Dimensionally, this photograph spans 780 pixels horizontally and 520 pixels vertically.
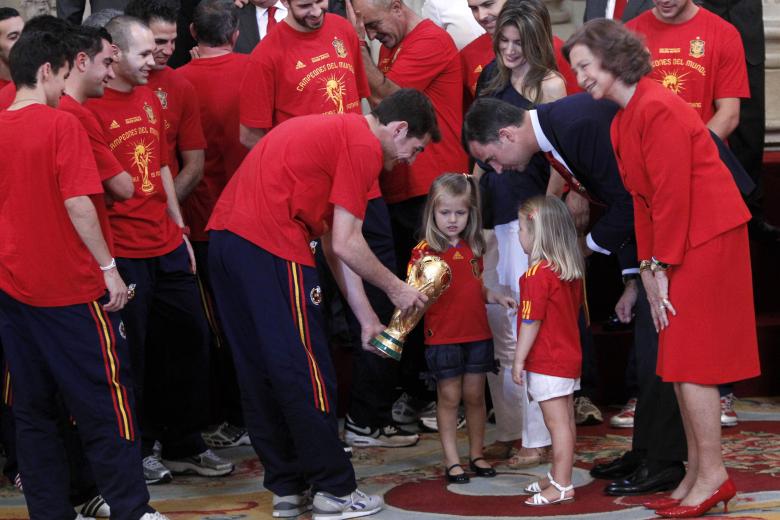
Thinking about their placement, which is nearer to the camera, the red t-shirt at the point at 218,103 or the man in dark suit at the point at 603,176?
the man in dark suit at the point at 603,176

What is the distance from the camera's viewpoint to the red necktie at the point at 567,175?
4.55 metres

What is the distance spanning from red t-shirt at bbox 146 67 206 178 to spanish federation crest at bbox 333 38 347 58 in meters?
0.56

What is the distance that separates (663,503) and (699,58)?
1.85 meters

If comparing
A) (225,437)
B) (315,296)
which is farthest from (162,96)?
(225,437)

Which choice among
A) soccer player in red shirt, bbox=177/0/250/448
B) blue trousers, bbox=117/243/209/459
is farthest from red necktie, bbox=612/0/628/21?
blue trousers, bbox=117/243/209/459

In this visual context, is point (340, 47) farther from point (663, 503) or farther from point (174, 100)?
point (663, 503)

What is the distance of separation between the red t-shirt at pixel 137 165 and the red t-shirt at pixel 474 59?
55.0 inches

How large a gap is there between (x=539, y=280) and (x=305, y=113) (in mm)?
1195

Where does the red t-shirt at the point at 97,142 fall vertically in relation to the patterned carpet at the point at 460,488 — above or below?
above

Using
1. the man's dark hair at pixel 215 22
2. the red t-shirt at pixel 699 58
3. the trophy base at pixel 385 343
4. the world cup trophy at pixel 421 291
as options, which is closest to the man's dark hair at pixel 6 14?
the man's dark hair at pixel 215 22

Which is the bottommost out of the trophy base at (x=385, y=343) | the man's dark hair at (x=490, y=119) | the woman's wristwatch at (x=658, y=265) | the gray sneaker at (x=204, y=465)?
the gray sneaker at (x=204, y=465)

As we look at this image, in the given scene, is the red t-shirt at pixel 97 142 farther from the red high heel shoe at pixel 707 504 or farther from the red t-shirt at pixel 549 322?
the red high heel shoe at pixel 707 504

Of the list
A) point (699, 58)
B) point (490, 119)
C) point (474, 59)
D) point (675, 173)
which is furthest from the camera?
point (474, 59)

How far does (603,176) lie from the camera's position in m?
4.40
